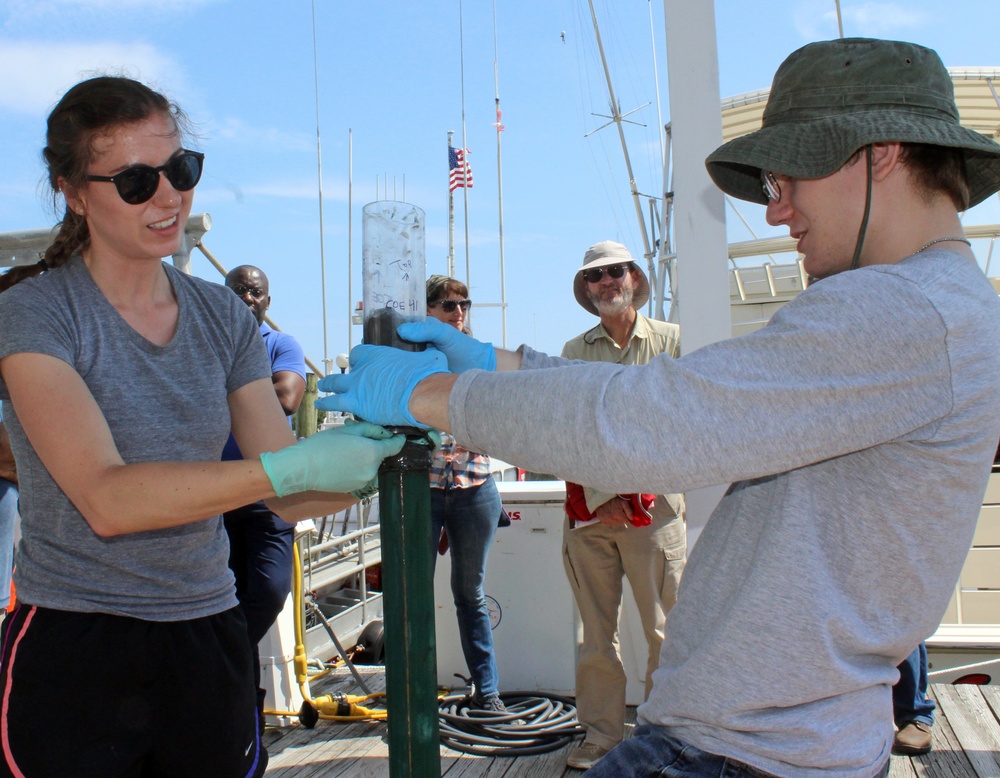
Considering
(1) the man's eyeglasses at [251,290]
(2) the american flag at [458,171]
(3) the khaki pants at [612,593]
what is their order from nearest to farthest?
(3) the khaki pants at [612,593]
(1) the man's eyeglasses at [251,290]
(2) the american flag at [458,171]

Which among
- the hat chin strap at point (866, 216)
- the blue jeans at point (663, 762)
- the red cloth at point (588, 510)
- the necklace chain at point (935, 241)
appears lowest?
the blue jeans at point (663, 762)

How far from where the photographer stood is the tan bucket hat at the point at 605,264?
4.50 m

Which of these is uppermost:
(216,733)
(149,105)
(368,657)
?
(149,105)

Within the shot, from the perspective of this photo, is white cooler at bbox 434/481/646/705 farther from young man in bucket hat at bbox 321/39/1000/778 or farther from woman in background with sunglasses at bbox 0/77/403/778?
young man in bucket hat at bbox 321/39/1000/778

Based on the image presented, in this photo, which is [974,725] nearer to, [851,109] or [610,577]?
[610,577]

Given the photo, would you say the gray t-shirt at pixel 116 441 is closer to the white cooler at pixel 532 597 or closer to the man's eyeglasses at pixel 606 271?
the man's eyeglasses at pixel 606 271

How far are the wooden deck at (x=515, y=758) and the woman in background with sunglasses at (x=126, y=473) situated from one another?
1.88 metres

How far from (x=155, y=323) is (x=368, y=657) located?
5.55 m

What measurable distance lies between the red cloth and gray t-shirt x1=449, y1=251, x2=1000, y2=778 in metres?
2.40

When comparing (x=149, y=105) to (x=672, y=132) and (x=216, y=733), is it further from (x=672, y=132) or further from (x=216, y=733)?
(x=672, y=132)

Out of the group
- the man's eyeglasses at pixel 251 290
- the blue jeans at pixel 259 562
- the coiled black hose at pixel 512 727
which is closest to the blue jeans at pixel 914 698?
the coiled black hose at pixel 512 727

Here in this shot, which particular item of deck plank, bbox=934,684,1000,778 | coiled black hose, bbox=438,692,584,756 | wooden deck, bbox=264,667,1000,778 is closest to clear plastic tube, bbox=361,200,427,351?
wooden deck, bbox=264,667,1000,778

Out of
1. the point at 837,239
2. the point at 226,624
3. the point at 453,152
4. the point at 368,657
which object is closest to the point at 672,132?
the point at 837,239

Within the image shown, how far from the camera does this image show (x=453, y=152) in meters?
22.3
